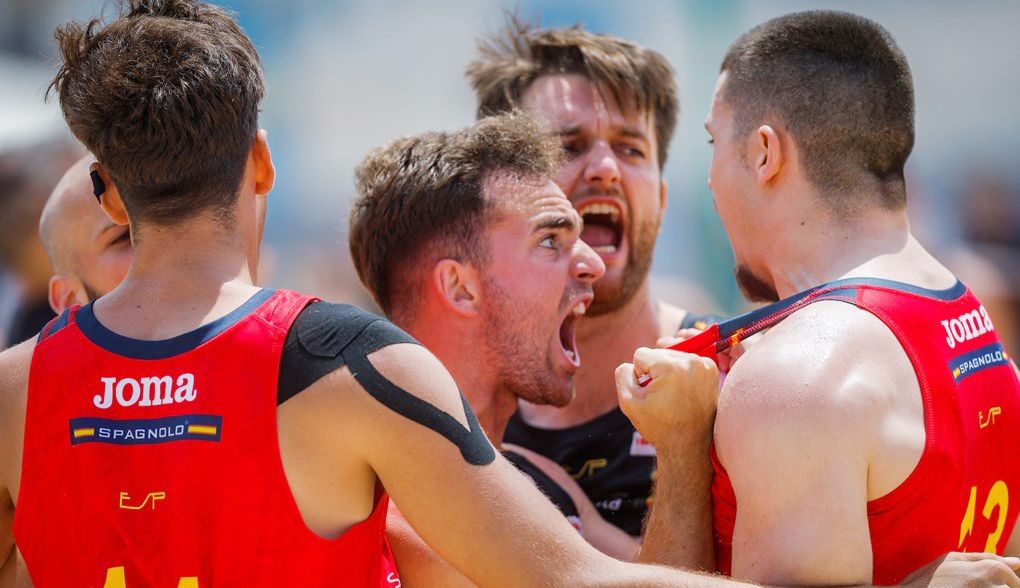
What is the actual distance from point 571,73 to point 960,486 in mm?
3082

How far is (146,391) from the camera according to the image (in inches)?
99.7

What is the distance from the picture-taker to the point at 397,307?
14.1ft

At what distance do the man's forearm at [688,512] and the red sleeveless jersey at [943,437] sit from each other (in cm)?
4

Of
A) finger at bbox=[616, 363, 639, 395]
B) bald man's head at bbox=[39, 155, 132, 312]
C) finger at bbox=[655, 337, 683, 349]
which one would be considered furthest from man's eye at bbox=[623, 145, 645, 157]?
bald man's head at bbox=[39, 155, 132, 312]

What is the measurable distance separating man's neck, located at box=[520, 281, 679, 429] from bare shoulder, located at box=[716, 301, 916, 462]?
2.00 m

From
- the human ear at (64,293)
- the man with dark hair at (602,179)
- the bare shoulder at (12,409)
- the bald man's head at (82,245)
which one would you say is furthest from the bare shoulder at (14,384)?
the man with dark hair at (602,179)

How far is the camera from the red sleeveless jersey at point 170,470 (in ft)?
8.19

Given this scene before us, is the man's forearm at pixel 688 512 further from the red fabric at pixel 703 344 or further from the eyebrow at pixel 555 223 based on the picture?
the eyebrow at pixel 555 223

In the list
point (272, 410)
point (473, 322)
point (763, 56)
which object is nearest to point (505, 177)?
point (473, 322)

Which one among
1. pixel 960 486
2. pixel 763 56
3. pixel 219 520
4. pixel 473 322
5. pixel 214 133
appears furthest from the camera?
pixel 473 322

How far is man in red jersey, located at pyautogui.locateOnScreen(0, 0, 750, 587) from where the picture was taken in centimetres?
250

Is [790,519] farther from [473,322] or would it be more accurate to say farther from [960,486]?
[473,322]

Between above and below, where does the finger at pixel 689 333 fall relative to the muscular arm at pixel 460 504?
below

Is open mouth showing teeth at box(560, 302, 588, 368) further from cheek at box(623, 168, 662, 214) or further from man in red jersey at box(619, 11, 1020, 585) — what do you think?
man in red jersey at box(619, 11, 1020, 585)
